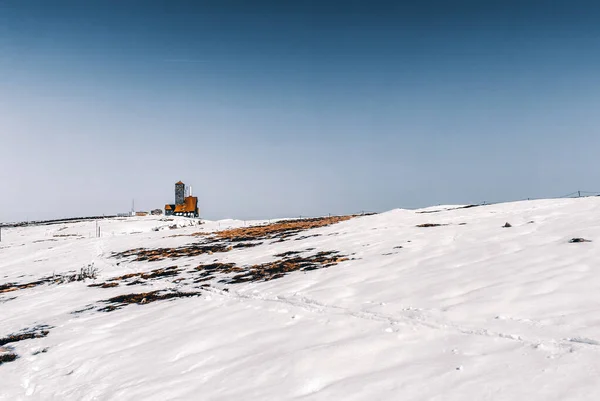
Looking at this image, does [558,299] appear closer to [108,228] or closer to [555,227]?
[555,227]

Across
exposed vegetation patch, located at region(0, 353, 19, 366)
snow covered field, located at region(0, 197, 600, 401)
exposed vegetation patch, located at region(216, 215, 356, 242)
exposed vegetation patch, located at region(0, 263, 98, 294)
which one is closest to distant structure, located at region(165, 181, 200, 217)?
exposed vegetation patch, located at region(216, 215, 356, 242)

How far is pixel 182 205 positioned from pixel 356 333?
213 feet

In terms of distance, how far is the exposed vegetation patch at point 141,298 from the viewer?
26.4ft

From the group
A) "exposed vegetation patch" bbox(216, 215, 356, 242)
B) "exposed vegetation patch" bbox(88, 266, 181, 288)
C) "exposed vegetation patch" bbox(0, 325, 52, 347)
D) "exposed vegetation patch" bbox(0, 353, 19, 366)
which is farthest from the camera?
"exposed vegetation patch" bbox(216, 215, 356, 242)

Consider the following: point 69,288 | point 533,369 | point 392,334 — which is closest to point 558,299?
point 533,369

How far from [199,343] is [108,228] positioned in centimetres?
3838

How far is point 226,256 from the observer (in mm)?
13273

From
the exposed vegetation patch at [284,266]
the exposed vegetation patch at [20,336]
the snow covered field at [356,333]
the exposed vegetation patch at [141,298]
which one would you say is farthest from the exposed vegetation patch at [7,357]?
the exposed vegetation patch at [284,266]

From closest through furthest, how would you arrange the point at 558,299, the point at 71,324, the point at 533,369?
the point at 533,369
the point at 558,299
the point at 71,324

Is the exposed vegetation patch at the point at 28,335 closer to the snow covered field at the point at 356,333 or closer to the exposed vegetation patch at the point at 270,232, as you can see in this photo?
the snow covered field at the point at 356,333

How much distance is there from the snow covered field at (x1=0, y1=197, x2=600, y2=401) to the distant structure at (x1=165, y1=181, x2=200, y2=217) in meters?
57.2

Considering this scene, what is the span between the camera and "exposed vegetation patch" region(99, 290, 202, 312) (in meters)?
8.05

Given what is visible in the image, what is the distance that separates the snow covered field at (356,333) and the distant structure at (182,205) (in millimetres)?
57201

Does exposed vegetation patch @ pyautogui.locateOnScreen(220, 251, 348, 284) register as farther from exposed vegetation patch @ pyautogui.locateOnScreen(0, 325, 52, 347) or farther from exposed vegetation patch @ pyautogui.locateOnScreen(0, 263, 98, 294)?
exposed vegetation patch @ pyautogui.locateOnScreen(0, 263, 98, 294)
